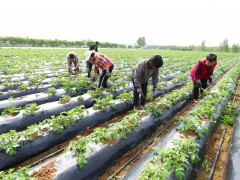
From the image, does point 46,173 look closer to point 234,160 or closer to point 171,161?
point 171,161

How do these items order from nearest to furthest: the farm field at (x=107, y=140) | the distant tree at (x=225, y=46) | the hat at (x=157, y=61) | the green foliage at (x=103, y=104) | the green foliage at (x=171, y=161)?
the green foliage at (x=171, y=161)
the farm field at (x=107, y=140)
the hat at (x=157, y=61)
the green foliage at (x=103, y=104)
the distant tree at (x=225, y=46)

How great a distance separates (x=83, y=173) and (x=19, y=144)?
137cm

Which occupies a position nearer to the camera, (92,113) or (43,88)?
(92,113)

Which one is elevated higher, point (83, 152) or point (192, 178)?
point (83, 152)

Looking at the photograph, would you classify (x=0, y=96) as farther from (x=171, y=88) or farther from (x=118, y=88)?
(x=171, y=88)

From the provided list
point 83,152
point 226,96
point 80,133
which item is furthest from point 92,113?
point 226,96

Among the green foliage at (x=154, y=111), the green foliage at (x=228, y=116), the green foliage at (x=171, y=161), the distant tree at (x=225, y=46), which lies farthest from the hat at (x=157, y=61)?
the distant tree at (x=225, y=46)

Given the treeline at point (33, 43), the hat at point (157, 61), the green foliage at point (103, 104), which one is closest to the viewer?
the hat at point (157, 61)

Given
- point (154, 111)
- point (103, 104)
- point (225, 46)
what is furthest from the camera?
point (225, 46)

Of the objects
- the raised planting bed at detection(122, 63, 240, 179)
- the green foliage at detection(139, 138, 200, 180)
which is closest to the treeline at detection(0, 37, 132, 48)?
the raised planting bed at detection(122, 63, 240, 179)

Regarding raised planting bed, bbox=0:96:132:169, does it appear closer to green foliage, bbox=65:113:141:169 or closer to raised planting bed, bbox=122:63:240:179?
green foliage, bbox=65:113:141:169

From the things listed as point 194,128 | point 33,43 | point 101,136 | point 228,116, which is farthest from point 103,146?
point 33,43

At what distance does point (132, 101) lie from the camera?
640cm

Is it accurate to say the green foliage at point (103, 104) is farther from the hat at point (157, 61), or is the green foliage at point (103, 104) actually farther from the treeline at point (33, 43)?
the treeline at point (33, 43)
